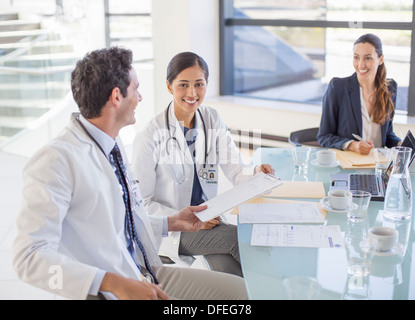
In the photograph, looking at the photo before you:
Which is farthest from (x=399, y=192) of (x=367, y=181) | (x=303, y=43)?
(x=303, y=43)

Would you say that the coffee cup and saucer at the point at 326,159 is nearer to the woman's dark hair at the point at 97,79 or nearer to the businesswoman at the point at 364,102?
the businesswoman at the point at 364,102

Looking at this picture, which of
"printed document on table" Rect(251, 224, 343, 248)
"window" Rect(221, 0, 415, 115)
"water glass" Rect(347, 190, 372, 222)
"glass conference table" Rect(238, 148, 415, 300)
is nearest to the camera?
"glass conference table" Rect(238, 148, 415, 300)

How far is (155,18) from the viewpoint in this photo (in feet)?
17.6

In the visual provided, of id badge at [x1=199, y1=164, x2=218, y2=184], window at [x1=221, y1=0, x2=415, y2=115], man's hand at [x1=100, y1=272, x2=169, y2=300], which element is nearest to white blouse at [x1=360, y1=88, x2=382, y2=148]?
id badge at [x1=199, y1=164, x2=218, y2=184]

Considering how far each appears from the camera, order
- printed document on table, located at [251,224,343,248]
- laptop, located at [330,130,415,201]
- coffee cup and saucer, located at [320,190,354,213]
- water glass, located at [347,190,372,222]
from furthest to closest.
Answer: laptop, located at [330,130,415,201], coffee cup and saucer, located at [320,190,354,213], water glass, located at [347,190,372,222], printed document on table, located at [251,224,343,248]

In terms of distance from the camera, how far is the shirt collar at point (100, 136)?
5.67 feet

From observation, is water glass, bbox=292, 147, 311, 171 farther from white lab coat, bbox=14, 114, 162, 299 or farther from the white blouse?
white lab coat, bbox=14, 114, 162, 299

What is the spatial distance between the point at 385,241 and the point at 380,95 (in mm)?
1578

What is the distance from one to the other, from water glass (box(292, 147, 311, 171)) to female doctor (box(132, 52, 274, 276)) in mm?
217

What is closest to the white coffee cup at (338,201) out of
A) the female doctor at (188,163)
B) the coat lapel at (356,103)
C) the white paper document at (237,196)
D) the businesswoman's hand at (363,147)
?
the white paper document at (237,196)

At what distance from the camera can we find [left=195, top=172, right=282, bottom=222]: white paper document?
1.97 m

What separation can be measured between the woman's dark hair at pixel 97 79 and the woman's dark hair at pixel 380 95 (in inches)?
70.9

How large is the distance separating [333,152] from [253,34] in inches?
120

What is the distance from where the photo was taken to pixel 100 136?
174 centimetres
